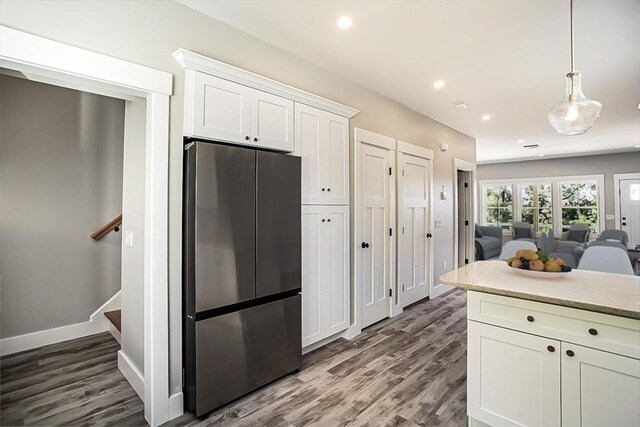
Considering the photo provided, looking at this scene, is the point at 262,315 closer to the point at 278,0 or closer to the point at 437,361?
the point at 437,361

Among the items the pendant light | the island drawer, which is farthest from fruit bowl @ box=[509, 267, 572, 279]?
the pendant light

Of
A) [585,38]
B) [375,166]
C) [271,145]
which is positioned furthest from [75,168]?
[585,38]

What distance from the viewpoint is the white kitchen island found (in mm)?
1447

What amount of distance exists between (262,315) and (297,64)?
2216 mm

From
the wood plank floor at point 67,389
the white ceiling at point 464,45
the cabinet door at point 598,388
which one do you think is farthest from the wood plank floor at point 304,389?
the white ceiling at point 464,45

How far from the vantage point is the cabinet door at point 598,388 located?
1.43 metres

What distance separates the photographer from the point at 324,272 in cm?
296

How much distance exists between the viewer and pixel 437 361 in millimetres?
2822

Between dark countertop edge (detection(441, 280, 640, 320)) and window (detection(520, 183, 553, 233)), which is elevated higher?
window (detection(520, 183, 553, 233))

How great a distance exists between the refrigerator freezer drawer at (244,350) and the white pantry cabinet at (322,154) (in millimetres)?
1013

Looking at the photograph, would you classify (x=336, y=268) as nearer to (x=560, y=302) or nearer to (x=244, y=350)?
(x=244, y=350)

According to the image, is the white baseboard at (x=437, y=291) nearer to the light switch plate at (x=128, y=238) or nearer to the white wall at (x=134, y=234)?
the white wall at (x=134, y=234)

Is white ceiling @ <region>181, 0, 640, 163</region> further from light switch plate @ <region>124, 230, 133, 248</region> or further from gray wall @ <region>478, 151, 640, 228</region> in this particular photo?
gray wall @ <region>478, 151, 640, 228</region>

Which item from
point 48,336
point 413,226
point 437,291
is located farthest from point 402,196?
point 48,336
